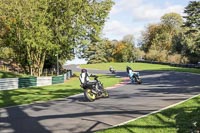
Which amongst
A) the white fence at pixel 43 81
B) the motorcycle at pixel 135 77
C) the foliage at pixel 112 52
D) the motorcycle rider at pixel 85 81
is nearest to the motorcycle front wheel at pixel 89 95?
the motorcycle rider at pixel 85 81

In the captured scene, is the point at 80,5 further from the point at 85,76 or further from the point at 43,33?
the point at 85,76

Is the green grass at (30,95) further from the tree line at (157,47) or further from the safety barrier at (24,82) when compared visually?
the tree line at (157,47)

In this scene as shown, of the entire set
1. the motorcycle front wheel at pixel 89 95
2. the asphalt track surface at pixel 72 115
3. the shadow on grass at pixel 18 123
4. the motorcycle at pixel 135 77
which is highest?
the motorcycle at pixel 135 77

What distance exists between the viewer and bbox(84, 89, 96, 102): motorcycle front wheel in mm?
17731

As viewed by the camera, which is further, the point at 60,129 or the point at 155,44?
the point at 155,44

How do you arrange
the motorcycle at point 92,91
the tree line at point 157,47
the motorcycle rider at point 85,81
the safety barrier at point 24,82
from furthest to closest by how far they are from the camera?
1. the tree line at point 157,47
2. the safety barrier at point 24,82
3. the motorcycle rider at point 85,81
4. the motorcycle at point 92,91

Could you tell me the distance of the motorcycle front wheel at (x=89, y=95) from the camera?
17.7 metres

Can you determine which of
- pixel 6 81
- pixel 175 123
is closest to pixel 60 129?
pixel 175 123

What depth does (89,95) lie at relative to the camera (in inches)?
703

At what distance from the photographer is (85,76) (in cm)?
Answer: 1845

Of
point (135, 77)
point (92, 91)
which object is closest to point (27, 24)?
point (135, 77)

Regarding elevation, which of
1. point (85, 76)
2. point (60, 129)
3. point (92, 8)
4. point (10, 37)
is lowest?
point (60, 129)

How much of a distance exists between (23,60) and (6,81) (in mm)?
18003

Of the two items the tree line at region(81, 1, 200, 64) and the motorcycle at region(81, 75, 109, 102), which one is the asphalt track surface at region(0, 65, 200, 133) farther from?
the tree line at region(81, 1, 200, 64)
